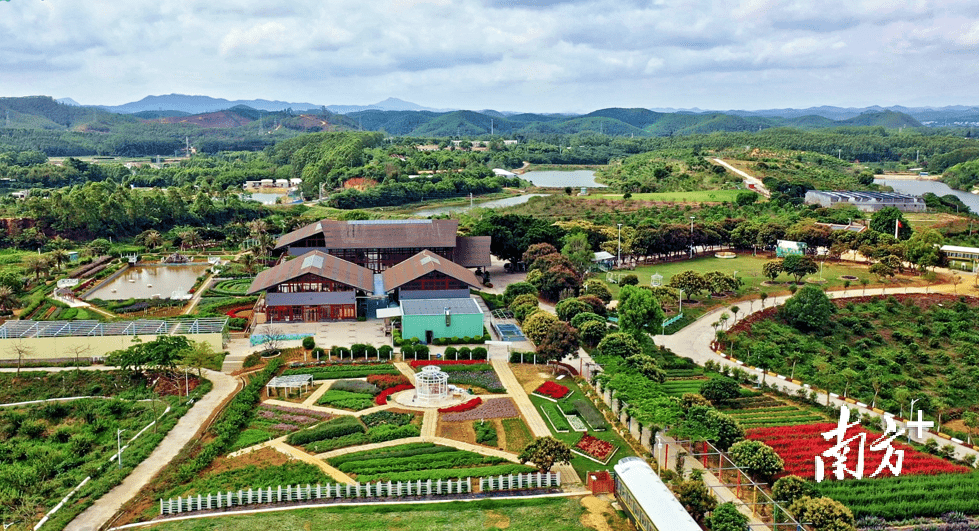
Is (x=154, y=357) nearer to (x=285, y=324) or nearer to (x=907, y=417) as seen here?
(x=285, y=324)

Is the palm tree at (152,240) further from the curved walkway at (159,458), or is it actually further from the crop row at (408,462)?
the crop row at (408,462)

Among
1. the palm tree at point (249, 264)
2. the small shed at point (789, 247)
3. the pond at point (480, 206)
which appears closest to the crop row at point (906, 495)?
the small shed at point (789, 247)

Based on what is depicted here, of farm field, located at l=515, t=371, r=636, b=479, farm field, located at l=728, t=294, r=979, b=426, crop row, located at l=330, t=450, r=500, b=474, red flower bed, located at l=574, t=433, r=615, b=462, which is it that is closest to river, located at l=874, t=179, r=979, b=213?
farm field, located at l=728, t=294, r=979, b=426

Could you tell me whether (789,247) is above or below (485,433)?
above

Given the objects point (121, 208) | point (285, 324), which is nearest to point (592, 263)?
point (285, 324)

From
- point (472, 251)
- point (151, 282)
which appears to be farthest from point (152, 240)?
point (472, 251)

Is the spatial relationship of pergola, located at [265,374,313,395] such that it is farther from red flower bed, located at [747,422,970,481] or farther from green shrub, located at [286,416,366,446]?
red flower bed, located at [747,422,970,481]

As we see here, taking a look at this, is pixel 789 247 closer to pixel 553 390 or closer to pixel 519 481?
pixel 553 390

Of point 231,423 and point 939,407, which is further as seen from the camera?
point 939,407
